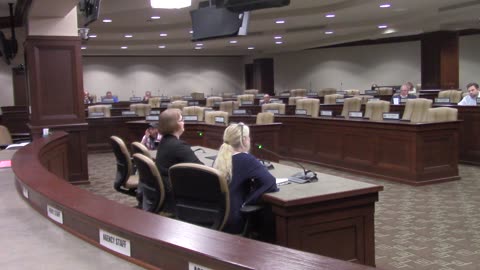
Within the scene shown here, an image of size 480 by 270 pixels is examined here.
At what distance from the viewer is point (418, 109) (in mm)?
8836

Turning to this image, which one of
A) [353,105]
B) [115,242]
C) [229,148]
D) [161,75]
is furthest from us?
[161,75]

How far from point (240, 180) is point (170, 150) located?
0.76 m

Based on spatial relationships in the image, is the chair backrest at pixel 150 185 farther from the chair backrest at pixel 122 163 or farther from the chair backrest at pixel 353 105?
the chair backrest at pixel 353 105

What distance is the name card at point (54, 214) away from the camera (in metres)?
2.17

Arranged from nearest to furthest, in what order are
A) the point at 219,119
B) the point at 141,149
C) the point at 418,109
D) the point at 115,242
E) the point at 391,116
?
the point at 115,242, the point at 141,149, the point at 391,116, the point at 418,109, the point at 219,119

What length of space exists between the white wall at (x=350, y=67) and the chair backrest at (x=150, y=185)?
16631 mm

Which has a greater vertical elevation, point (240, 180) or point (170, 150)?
point (170, 150)


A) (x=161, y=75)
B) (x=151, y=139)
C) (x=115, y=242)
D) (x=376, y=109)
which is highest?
(x=161, y=75)

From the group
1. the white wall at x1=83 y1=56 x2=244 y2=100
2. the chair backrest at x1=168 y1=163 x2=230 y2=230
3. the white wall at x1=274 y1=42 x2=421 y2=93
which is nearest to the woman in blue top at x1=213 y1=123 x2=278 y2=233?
the chair backrest at x1=168 y1=163 x2=230 y2=230

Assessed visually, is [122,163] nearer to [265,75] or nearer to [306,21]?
[306,21]

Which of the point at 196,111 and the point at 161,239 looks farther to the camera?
the point at 196,111

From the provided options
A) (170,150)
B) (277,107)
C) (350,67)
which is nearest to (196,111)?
(277,107)

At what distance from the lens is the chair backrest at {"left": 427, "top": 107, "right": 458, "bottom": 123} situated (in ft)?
24.9

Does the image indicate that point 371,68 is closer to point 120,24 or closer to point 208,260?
point 120,24
